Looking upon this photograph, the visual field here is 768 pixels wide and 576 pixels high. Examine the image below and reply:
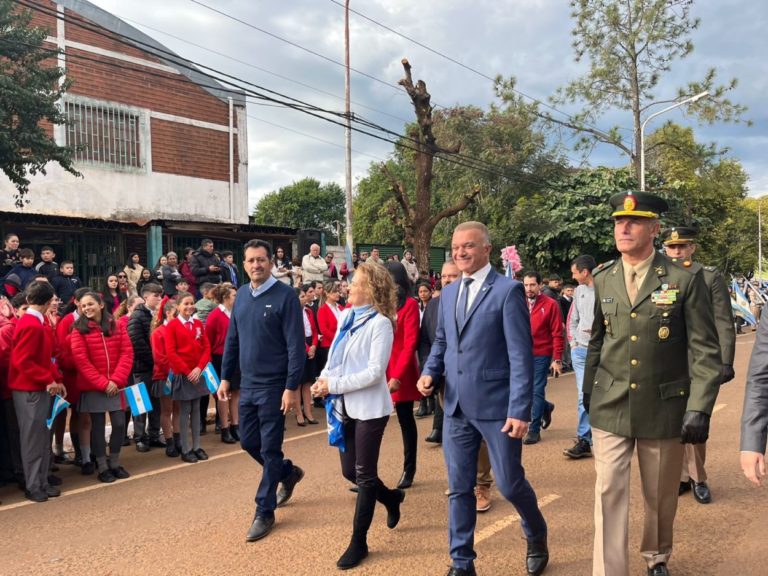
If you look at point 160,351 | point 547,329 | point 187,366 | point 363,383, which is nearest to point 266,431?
point 363,383

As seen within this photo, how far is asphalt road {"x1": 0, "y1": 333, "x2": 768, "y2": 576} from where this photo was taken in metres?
4.05

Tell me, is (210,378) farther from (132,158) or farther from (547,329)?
(132,158)

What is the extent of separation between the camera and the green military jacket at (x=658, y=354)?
3.42 meters

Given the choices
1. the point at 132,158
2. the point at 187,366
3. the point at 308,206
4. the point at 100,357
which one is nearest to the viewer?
the point at 100,357

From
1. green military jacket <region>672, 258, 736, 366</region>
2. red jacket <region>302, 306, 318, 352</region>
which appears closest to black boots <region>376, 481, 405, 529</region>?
green military jacket <region>672, 258, 736, 366</region>

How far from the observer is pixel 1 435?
6.06 m

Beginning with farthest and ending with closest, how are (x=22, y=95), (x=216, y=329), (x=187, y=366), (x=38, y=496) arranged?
(x=22, y=95) → (x=216, y=329) → (x=187, y=366) → (x=38, y=496)

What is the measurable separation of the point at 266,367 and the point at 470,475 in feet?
5.62

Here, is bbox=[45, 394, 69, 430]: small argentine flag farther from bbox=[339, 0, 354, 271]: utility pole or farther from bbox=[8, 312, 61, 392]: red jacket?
bbox=[339, 0, 354, 271]: utility pole

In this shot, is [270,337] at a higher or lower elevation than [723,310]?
lower

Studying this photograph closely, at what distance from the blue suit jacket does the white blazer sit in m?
0.52

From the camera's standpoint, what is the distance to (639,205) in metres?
3.53

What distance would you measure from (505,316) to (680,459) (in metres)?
1.22

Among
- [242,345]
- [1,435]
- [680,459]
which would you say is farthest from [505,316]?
[1,435]
